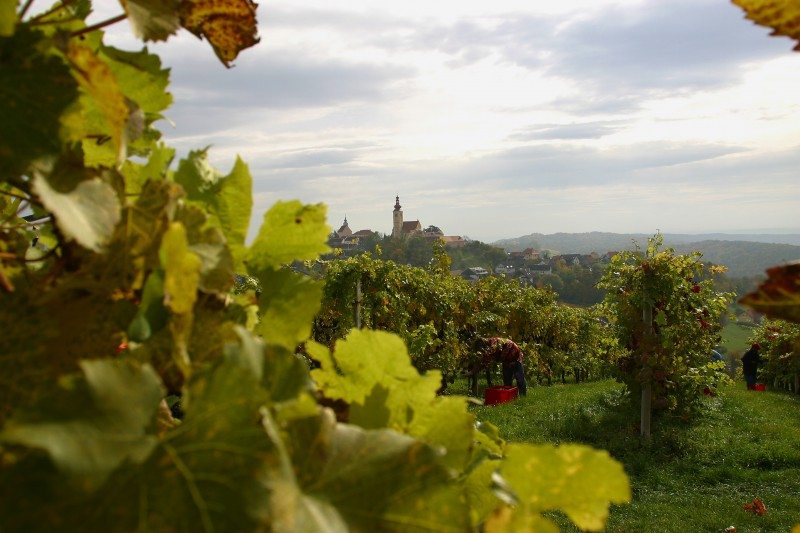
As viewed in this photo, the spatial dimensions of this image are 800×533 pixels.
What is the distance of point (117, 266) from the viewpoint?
1.78 feet

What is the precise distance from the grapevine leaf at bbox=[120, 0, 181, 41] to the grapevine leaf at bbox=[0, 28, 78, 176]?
0.10 metres

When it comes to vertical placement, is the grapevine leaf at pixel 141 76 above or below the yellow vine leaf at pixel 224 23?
below

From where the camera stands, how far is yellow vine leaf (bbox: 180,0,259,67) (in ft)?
2.34

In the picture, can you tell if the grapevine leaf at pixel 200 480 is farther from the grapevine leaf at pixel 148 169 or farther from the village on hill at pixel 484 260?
the village on hill at pixel 484 260

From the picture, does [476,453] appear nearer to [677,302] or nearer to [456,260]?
[677,302]

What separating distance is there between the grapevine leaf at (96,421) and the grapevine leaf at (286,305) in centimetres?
27

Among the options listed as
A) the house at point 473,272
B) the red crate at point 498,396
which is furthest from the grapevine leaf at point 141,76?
the house at point 473,272

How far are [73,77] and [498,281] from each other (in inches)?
808

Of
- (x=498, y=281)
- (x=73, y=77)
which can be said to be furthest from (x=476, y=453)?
(x=498, y=281)

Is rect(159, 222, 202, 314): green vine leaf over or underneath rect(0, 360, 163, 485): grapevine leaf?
over

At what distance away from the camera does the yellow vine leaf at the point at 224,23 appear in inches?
28.0

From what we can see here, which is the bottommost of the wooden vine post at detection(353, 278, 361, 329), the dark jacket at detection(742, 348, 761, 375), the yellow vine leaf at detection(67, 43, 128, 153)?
the dark jacket at detection(742, 348, 761, 375)

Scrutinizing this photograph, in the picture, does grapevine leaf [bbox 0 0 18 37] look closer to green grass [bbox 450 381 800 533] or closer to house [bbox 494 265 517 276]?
green grass [bbox 450 381 800 533]

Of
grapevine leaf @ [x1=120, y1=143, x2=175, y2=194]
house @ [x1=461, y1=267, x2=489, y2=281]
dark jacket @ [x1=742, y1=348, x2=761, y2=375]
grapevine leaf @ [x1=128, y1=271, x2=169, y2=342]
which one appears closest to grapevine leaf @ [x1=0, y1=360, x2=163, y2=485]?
grapevine leaf @ [x1=128, y1=271, x2=169, y2=342]
